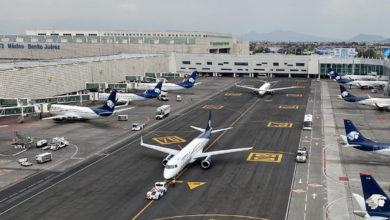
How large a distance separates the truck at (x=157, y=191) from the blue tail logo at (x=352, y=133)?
30210 mm

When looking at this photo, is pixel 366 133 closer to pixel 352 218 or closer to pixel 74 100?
pixel 352 218

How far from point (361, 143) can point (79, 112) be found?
65.2 meters

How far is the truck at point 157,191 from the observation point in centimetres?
4516

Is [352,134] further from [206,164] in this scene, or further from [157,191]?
[157,191]

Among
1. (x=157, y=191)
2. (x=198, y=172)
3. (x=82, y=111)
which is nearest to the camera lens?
(x=157, y=191)

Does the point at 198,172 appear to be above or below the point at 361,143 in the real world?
below

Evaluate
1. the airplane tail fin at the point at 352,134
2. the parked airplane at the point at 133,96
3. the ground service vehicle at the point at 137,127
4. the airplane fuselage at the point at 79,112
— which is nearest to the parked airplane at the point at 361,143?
the airplane tail fin at the point at 352,134

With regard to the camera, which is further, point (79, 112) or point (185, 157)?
point (79, 112)

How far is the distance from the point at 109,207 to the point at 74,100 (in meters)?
72.0

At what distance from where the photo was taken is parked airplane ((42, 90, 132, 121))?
87375 millimetres

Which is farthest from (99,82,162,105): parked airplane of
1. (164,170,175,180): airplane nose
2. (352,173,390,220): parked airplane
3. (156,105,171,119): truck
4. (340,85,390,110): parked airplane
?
(352,173,390,220): parked airplane

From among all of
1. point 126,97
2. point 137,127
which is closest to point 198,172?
point 137,127

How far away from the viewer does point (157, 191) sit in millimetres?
45688

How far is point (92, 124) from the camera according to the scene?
294ft
